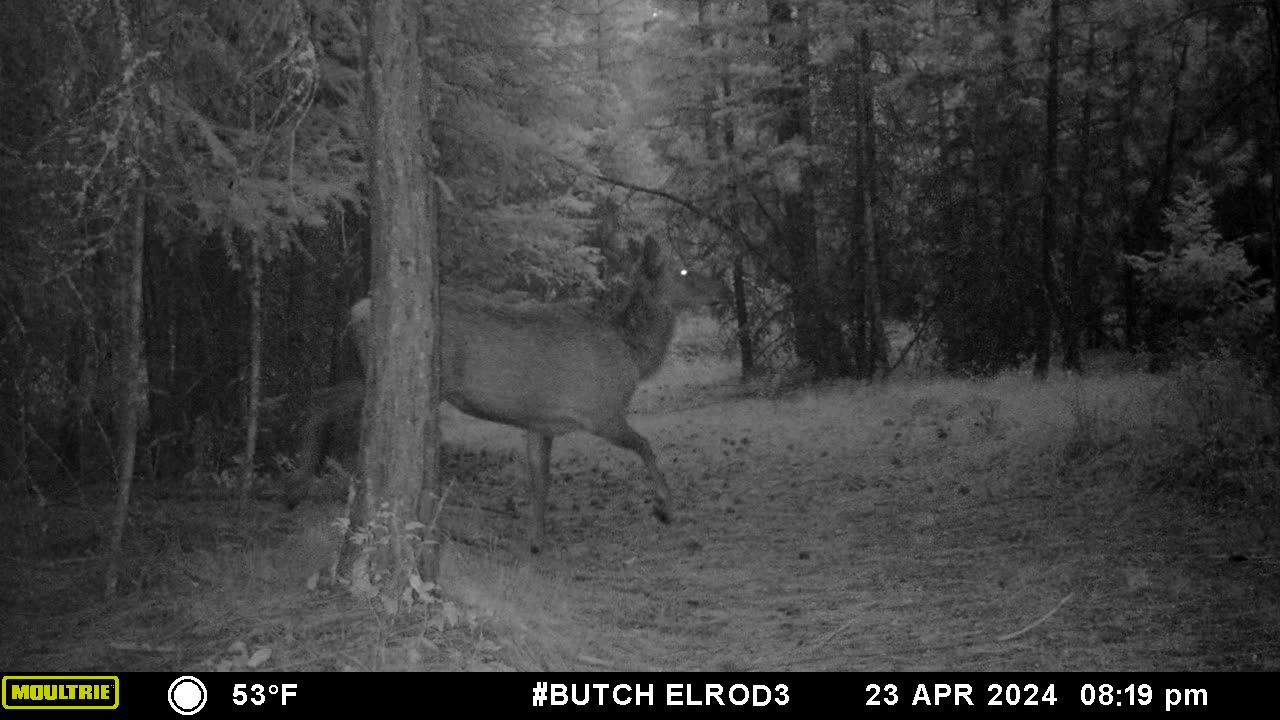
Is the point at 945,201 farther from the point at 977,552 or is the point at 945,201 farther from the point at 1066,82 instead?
the point at 977,552

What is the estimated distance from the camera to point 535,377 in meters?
9.21

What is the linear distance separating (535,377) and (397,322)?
3.73 metres

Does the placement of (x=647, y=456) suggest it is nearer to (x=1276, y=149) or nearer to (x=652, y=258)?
(x=652, y=258)

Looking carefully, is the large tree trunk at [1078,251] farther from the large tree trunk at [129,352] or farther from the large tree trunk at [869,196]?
the large tree trunk at [129,352]

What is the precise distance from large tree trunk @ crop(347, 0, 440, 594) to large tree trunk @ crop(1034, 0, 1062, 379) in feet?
38.2

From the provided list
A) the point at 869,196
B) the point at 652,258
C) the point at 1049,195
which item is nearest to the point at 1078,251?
the point at 1049,195

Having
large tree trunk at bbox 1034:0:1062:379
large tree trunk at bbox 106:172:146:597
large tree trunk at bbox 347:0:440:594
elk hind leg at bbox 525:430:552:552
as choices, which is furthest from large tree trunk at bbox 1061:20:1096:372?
large tree trunk at bbox 106:172:146:597

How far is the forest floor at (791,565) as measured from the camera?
16.7 ft

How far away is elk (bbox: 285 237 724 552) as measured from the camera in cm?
912

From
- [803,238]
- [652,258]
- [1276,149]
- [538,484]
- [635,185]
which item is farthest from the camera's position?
[803,238]
